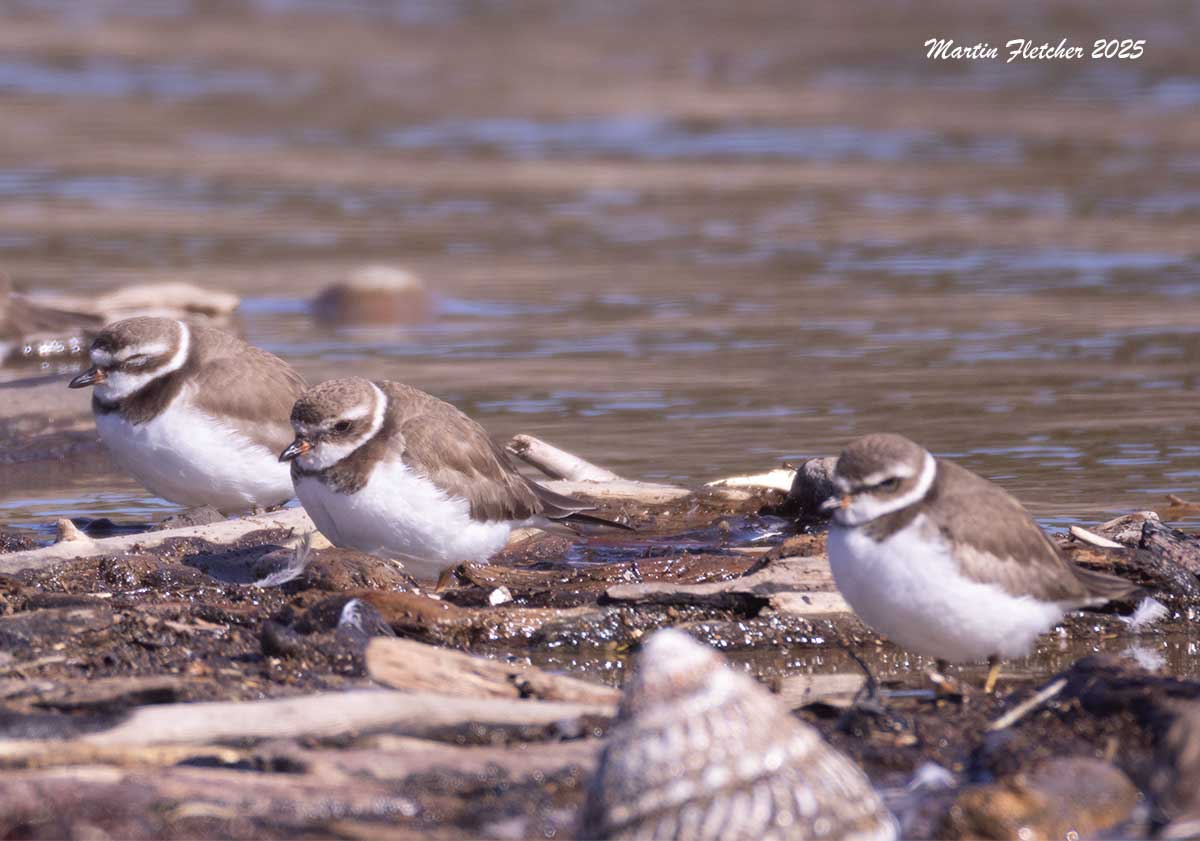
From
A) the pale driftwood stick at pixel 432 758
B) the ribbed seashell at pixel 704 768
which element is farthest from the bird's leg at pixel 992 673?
the ribbed seashell at pixel 704 768

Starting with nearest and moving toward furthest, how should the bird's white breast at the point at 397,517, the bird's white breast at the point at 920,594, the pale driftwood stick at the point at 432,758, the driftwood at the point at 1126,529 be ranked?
the pale driftwood stick at the point at 432,758 → the bird's white breast at the point at 920,594 → the bird's white breast at the point at 397,517 → the driftwood at the point at 1126,529

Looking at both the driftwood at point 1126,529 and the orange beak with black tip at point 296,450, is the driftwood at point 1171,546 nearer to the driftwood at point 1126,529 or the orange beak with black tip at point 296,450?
the driftwood at point 1126,529

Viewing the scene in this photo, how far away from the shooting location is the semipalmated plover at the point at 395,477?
8.46 metres

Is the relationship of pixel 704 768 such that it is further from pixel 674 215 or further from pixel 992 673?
pixel 674 215

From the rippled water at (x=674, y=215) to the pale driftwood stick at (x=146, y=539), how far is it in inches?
71.4

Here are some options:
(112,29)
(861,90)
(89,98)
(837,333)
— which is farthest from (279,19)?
(837,333)

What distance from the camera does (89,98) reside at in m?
33.7

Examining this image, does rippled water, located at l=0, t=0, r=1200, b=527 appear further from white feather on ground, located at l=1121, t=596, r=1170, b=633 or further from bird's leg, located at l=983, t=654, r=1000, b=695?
bird's leg, located at l=983, t=654, r=1000, b=695

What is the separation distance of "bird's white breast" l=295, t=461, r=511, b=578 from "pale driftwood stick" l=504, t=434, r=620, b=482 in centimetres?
166

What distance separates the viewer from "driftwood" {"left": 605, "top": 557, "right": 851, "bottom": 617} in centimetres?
832

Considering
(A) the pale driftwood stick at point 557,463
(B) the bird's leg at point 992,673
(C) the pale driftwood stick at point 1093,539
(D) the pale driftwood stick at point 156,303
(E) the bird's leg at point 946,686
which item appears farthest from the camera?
(D) the pale driftwood stick at point 156,303

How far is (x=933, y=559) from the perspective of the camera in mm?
6977

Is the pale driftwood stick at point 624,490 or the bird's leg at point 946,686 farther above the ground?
the pale driftwood stick at point 624,490

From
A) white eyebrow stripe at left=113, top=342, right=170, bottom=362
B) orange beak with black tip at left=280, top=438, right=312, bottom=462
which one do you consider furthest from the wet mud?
white eyebrow stripe at left=113, top=342, right=170, bottom=362
